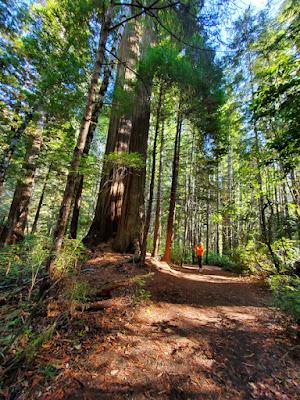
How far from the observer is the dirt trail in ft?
6.49

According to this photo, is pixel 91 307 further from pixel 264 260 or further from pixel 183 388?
pixel 264 260

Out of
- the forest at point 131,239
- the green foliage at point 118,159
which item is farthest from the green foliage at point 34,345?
the green foliage at point 118,159

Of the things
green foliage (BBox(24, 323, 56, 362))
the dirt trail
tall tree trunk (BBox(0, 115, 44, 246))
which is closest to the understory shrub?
the dirt trail

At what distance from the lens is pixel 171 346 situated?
8.65ft

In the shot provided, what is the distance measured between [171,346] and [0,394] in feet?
6.20

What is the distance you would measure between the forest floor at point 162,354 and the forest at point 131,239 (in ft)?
0.05

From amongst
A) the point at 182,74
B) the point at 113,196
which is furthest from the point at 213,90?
the point at 113,196

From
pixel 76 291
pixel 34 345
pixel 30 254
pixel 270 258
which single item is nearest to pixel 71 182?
pixel 30 254

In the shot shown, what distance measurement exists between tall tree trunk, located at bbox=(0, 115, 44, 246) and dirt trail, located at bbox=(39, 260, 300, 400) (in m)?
5.81

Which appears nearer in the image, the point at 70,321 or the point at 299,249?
the point at 70,321

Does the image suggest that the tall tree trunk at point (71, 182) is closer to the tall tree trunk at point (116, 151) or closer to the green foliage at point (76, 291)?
the green foliage at point (76, 291)

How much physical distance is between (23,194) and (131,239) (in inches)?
201

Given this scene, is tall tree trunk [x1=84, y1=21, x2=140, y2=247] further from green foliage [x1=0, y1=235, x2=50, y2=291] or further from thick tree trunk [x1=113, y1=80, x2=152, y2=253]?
green foliage [x1=0, y1=235, x2=50, y2=291]

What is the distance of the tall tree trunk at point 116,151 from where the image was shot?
21.9 ft
